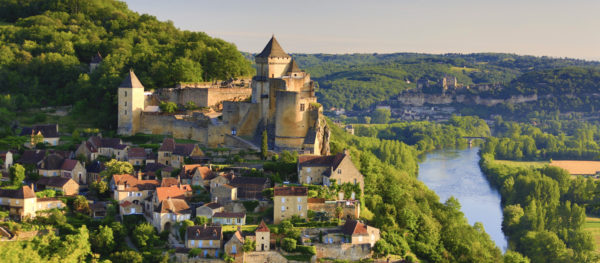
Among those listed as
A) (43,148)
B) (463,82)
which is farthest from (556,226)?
(463,82)

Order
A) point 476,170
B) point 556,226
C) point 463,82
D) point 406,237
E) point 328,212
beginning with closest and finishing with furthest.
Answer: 1. point 328,212
2. point 406,237
3. point 556,226
4. point 476,170
5. point 463,82

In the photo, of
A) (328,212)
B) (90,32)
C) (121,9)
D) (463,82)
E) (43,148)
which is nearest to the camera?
(328,212)

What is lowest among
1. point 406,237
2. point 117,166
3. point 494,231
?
point 494,231

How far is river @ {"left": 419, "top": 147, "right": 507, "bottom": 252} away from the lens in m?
58.6

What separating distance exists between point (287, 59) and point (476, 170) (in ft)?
153

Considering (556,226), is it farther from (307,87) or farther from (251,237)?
(251,237)

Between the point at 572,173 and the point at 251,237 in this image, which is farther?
the point at 572,173

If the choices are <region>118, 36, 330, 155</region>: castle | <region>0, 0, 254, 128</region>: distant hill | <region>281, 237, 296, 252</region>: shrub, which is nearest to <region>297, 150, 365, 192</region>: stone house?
<region>118, 36, 330, 155</region>: castle

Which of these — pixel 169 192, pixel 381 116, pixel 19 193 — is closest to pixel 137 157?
pixel 169 192

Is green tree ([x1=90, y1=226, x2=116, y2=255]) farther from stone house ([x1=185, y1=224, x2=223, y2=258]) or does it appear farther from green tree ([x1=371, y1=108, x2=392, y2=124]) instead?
green tree ([x1=371, y1=108, x2=392, y2=124])

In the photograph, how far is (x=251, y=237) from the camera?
3061 cm

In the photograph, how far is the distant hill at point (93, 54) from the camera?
49438mm

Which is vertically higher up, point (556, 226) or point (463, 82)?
point (463, 82)

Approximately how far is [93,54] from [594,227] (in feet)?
134
